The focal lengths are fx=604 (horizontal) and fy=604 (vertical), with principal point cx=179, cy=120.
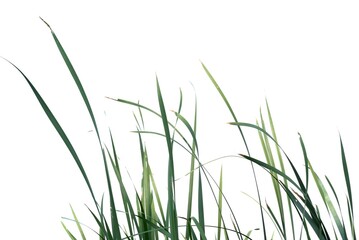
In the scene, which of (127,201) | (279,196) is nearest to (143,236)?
(127,201)

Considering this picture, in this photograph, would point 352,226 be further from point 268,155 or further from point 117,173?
point 117,173

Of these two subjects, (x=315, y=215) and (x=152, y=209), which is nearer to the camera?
(x=315, y=215)

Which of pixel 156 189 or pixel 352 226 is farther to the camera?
pixel 156 189

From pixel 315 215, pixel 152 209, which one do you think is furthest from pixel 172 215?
pixel 152 209

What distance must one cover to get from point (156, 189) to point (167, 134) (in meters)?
0.28

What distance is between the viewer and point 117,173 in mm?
680

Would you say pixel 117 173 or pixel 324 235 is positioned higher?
pixel 117 173

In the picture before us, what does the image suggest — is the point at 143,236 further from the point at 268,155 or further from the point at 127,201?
the point at 268,155

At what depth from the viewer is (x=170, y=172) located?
0.60 metres

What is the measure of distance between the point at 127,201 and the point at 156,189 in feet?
0.48

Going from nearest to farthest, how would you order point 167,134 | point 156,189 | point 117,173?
point 167,134 → point 117,173 → point 156,189

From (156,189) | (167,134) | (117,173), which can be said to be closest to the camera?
(167,134)

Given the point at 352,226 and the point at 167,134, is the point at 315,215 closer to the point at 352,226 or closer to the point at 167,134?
the point at 352,226

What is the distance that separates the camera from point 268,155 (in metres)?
0.73
